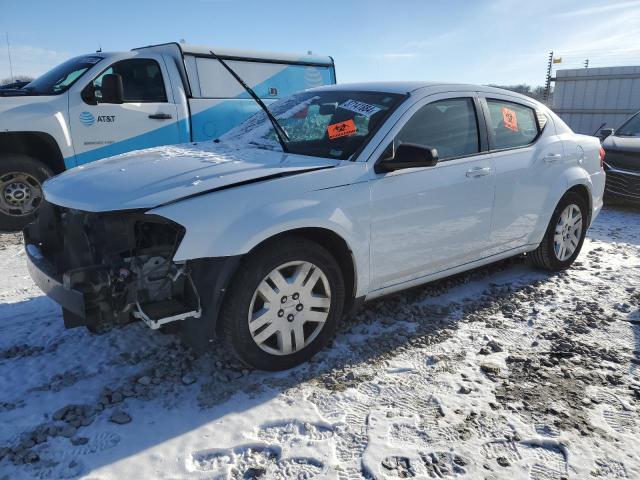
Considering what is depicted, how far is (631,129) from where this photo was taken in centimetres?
898

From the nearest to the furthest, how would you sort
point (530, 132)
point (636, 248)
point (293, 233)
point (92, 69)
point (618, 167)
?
point (293, 233), point (530, 132), point (636, 248), point (92, 69), point (618, 167)

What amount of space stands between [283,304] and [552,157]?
295 cm

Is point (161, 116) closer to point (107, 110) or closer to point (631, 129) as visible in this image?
point (107, 110)

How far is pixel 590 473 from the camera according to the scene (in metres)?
2.37

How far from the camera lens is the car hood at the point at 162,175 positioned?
9.11 feet

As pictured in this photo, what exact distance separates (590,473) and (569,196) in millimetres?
3101

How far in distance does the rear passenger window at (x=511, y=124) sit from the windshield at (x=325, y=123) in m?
1.01

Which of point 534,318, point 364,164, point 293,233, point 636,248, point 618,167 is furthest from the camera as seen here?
point 618,167

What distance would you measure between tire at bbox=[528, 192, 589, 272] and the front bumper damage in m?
3.30

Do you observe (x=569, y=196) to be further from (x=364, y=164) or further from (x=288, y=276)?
(x=288, y=276)

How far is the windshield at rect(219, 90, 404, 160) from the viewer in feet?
11.4

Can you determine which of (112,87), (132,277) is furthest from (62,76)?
(132,277)

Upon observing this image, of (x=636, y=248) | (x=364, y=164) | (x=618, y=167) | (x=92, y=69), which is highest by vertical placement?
(x=92, y=69)

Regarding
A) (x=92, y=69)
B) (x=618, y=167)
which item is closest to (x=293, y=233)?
(x=92, y=69)
